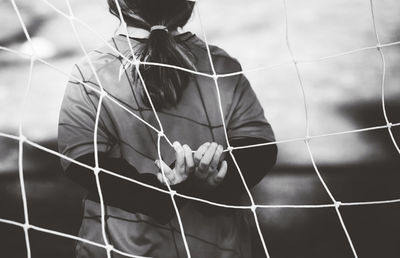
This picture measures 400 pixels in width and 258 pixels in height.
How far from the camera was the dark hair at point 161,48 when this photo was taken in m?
0.63

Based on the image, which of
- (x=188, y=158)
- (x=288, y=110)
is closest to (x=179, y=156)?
(x=188, y=158)

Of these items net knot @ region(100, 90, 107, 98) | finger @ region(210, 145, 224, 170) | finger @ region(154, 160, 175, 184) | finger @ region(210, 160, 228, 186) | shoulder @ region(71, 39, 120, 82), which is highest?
shoulder @ region(71, 39, 120, 82)

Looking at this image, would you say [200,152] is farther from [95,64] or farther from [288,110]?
[288,110]

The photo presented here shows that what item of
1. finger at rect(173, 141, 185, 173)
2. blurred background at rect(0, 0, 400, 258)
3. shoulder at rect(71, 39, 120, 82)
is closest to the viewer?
finger at rect(173, 141, 185, 173)

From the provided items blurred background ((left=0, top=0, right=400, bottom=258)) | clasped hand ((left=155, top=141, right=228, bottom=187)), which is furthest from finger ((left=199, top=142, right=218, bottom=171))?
blurred background ((left=0, top=0, right=400, bottom=258))

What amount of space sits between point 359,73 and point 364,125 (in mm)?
144

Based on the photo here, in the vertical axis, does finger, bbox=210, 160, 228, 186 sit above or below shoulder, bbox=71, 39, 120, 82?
below

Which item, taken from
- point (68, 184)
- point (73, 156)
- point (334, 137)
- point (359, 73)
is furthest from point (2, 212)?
point (359, 73)

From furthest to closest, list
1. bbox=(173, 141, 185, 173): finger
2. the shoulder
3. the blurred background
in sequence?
the blurred background, the shoulder, bbox=(173, 141, 185, 173): finger

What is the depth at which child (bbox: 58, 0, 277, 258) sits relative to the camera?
616 millimetres

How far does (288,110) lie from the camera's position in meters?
1.28

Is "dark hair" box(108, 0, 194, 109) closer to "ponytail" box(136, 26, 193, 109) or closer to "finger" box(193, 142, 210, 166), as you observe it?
"ponytail" box(136, 26, 193, 109)

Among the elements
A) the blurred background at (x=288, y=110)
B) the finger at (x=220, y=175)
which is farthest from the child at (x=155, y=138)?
the blurred background at (x=288, y=110)

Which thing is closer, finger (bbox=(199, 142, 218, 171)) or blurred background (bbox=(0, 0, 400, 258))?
finger (bbox=(199, 142, 218, 171))
